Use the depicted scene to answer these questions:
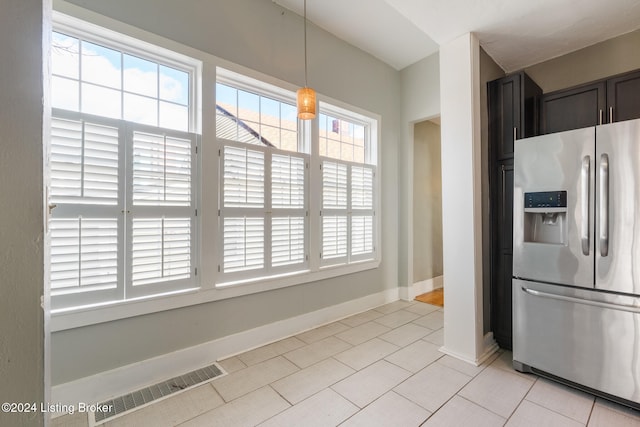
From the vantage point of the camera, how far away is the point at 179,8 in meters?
2.15

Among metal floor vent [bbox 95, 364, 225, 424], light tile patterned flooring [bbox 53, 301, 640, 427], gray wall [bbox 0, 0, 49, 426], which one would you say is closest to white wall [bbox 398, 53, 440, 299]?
light tile patterned flooring [bbox 53, 301, 640, 427]

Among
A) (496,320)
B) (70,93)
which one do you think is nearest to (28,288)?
(70,93)

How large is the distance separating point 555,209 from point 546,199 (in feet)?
0.30

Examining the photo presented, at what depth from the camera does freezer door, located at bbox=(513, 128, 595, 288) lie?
1878 millimetres

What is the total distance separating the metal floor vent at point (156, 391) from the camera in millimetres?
1747

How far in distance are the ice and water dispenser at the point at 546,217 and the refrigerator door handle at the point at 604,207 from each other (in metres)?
0.19

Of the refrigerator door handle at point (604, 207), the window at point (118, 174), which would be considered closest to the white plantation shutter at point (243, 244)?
the window at point (118, 174)

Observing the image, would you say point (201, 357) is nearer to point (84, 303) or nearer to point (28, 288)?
point (84, 303)

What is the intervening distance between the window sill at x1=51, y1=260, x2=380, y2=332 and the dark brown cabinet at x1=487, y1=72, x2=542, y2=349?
1.68 meters

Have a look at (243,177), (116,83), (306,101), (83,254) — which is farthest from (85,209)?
(306,101)

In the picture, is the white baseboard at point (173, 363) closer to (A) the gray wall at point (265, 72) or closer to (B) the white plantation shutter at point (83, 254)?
(A) the gray wall at point (265, 72)

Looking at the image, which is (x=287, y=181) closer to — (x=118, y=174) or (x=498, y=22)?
(x=118, y=174)

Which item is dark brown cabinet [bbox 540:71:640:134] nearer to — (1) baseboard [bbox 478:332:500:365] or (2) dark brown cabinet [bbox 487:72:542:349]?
(2) dark brown cabinet [bbox 487:72:542:349]

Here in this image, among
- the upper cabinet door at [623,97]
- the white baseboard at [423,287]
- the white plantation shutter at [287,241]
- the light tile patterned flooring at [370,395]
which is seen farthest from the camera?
the white baseboard at [423,287]
